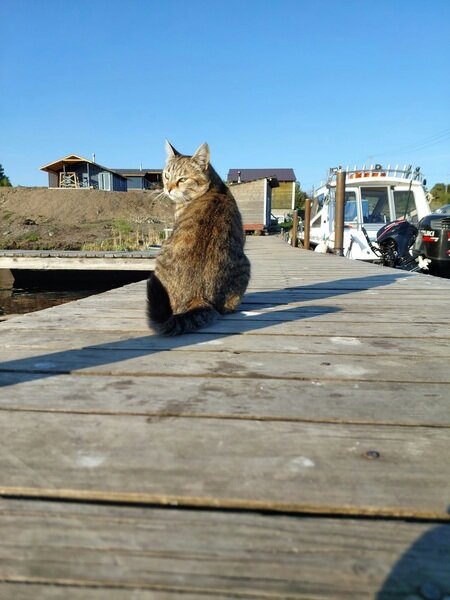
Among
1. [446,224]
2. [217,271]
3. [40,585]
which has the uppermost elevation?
[446,224]

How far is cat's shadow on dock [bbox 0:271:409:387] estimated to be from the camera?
162 cm

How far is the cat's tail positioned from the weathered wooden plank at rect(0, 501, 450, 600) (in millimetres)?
1430

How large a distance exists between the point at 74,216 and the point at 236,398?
35120 millimetres

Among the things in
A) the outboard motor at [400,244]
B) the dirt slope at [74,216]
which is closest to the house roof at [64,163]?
the dirt slope at [74,216]

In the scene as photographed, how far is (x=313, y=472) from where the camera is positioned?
0.91m

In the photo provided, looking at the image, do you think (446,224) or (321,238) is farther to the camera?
(321,238)

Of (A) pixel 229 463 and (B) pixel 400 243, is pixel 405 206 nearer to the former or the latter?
(B) pixel 400 243

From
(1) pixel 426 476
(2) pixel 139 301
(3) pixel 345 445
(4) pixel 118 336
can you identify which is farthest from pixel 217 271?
(1) pixel 426 476

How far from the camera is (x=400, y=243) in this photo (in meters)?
8.28

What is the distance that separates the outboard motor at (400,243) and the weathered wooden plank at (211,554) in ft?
27.4

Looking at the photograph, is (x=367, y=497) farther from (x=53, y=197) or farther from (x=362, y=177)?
(x=53, y=197)

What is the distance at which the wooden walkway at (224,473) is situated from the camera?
0.65 metres

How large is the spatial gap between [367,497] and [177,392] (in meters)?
0.73

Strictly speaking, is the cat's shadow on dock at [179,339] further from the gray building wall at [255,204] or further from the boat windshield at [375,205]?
the gray building wall at [255,204]
